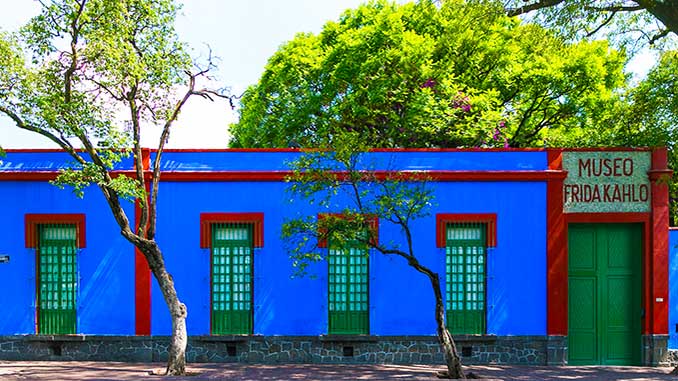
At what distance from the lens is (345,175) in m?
13.2

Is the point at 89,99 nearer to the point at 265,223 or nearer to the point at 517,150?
the point at 265,223

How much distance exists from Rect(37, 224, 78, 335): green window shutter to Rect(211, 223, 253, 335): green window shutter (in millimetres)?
2948

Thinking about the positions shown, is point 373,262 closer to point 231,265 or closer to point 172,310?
point 231,265

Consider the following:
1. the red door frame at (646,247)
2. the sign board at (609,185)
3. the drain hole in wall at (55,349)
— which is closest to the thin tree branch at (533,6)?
the red door frame at (646,247)

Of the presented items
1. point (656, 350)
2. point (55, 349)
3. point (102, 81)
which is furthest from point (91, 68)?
point (656, 350)

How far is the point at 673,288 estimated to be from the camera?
14.2 metres

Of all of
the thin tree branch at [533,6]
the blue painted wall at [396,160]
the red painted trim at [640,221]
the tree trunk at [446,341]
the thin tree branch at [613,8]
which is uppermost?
the thin tree branch at [533,6]

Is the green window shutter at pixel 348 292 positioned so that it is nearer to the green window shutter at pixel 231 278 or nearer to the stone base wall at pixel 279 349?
the stone base wall at pixel 279 349

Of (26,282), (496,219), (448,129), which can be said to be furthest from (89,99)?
(448,129)

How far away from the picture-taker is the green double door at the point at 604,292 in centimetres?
1406

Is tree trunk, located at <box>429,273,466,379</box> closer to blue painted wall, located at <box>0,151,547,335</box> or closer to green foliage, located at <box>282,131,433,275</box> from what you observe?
green foliage, located at <box>282,131,433,275</box>

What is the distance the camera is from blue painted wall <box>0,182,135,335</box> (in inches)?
542

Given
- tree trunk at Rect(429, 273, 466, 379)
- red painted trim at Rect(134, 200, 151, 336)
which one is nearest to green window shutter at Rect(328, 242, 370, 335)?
tree trunk at Rect(429, 273, 466, 379)

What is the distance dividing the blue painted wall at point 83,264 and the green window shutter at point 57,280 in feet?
0.53
